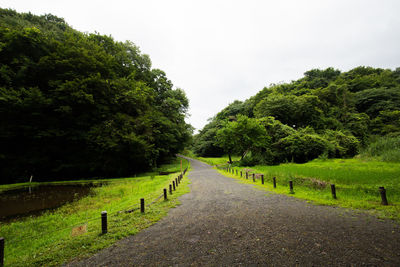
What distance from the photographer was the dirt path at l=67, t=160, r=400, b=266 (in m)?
3.24

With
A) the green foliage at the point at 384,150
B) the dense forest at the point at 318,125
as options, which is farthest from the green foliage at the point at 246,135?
the green foliage at the point at 384,150

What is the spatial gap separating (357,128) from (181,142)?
33.4m

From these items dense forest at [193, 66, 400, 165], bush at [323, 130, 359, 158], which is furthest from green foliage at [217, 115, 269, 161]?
bush at [323, 130, 359, 158]

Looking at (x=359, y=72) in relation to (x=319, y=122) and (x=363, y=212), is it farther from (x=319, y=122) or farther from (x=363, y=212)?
(x=363, y=212)

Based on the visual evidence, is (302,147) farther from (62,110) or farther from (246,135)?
(62,110)

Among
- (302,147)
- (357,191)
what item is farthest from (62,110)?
(302,147)

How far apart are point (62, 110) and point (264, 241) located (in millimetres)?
24485

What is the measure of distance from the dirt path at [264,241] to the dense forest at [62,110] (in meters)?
18.5

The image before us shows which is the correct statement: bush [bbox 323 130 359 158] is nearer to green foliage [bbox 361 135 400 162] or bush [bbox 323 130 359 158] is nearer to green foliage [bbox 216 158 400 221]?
green foliage [bbox 361 135 400 162]

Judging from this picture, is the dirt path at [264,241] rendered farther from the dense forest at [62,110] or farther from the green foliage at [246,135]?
the green foliage at [246,135]

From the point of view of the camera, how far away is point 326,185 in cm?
862

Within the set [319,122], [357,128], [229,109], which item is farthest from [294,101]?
[229,109]

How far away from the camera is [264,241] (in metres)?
3.95

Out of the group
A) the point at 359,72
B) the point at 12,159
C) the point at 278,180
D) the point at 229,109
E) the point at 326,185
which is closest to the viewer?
the point at 326,185
